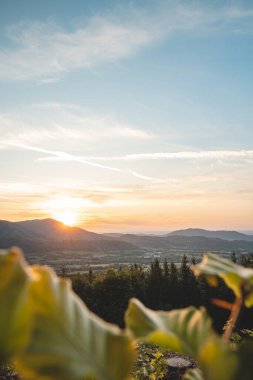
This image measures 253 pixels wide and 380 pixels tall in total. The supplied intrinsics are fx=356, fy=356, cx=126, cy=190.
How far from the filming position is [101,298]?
Result: 209 ft

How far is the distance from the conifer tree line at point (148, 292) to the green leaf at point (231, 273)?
60.5 meters

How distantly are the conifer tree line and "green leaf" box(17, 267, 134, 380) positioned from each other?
199ft

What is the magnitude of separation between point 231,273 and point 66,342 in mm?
422

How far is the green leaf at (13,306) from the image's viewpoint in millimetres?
452

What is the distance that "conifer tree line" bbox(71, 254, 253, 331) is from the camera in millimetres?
61125

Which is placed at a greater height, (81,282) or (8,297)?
(8,297)

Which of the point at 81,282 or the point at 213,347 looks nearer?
the point at 213,347

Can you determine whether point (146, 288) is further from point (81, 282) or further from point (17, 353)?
point (17, 353)

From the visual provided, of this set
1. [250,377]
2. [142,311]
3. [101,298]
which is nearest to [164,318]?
[142,311]

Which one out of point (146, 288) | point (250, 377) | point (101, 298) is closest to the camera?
point (250, 377)

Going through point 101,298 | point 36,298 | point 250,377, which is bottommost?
point 101,298

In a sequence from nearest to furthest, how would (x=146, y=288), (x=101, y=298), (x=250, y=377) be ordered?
(x=250, y=377) → (x=101, y=298) → (x=146, y=288)

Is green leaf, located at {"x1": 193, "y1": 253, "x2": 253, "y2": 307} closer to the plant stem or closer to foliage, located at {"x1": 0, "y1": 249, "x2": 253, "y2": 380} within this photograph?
the plant stem

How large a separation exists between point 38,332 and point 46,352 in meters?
0.03
